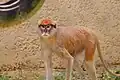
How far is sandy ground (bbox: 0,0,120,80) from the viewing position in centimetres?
748

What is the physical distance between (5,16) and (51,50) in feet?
6.10

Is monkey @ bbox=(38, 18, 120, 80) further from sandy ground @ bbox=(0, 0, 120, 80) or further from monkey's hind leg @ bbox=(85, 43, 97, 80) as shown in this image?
sandy ground @ bbox=(0, 0, 120, 80)

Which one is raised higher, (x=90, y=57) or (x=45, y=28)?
(x=45, y=28)

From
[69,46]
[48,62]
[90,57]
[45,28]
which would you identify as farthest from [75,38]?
[45,28]

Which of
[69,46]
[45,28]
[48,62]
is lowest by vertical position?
[48,62]

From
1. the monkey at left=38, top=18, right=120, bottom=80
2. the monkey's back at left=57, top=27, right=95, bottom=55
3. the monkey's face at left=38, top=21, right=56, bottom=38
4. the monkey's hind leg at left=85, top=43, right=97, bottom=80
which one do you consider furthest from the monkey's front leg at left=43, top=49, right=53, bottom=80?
the monkey's hind leg at left=85, top=43, right=97, bottom=80

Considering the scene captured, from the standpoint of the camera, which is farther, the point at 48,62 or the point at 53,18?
the point at 53,18

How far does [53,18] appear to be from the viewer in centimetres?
750

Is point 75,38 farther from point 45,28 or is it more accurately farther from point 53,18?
point 53,18

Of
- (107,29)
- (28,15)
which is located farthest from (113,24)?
(28,15)

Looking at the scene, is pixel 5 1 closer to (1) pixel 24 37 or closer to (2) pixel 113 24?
(1) pixel 24 37

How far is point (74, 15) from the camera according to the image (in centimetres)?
754

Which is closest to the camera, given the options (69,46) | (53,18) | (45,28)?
(45,28)

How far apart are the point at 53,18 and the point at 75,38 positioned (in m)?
1.62
